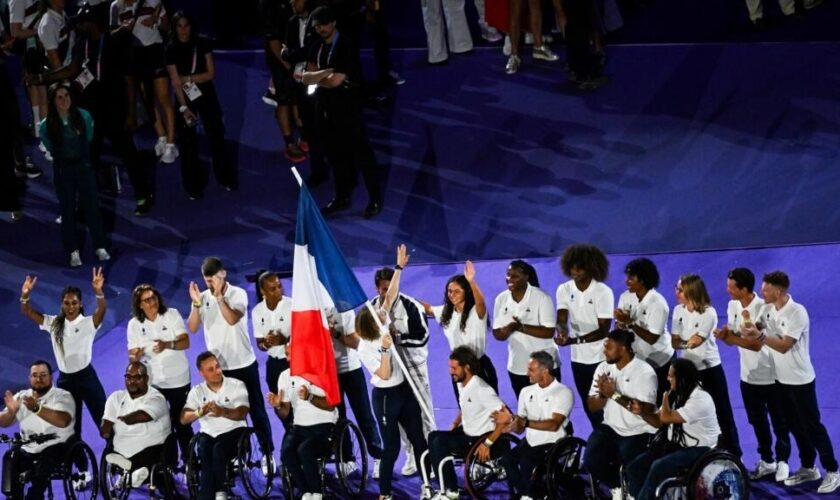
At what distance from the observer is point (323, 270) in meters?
11.9

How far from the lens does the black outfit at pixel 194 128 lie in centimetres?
1609

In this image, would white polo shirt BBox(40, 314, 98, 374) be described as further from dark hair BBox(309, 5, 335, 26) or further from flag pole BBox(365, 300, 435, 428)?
dark hair BBox(309, 5, 335, 26)

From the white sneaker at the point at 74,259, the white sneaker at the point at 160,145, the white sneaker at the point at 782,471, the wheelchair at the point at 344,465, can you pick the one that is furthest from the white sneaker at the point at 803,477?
the white sneaker at the point at 160,145

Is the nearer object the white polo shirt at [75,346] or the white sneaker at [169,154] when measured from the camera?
the white polo shirt at [75,346]

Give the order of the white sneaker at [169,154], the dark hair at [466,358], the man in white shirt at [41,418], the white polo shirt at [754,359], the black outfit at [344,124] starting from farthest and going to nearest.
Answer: the white sneaker at [169,154]
the black outfit at [344,124]
the man in white shirt at [41,418]
the dark hair at [466,358]
the white polo shirt at [754,359]

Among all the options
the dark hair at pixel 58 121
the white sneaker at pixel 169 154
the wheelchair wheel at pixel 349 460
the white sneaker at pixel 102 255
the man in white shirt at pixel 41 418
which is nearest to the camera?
the wheelchair wheel at pixel 349 460

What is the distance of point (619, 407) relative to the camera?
11234 millimetres

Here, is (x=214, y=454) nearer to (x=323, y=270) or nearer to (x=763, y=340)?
(x=323, y=270)

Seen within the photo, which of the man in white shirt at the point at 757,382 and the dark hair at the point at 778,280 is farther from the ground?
the dark hair at the point at 778,280

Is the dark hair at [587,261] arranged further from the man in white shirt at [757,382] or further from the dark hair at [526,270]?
the man in white shirt at [757,382]

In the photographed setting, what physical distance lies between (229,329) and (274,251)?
10.6 feet

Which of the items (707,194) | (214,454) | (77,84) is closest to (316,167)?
(77,84)

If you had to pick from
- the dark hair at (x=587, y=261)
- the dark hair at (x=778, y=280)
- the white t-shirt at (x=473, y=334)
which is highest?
the dark hair at (x=778, y=280)

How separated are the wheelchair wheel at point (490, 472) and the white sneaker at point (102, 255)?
17.6 ft
